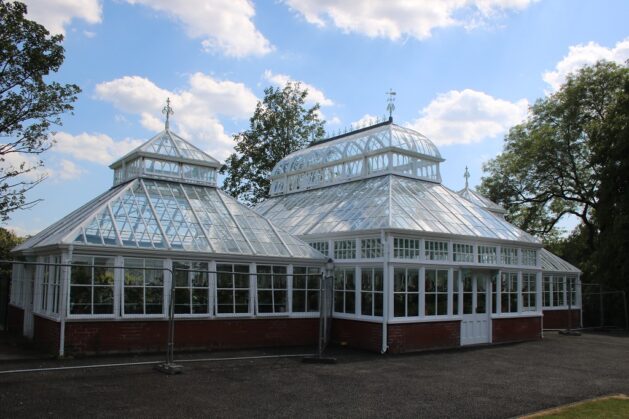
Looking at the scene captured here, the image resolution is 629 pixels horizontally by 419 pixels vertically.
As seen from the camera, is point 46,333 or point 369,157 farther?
point 369,157

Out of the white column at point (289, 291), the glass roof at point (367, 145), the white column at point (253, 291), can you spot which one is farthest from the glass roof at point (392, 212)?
the white column at point (253, 291)

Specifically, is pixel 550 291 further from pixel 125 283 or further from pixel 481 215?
pixel 125 283

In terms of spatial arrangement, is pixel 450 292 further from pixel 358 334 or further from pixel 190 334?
pixel 190 334

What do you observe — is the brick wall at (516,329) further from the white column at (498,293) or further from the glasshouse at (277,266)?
the white column at (498,293)

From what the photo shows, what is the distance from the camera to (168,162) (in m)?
18.3

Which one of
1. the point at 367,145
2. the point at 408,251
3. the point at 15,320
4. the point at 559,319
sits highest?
the point at 367,145

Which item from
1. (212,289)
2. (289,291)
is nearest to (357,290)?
(289,291)

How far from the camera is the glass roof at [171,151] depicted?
709 inches

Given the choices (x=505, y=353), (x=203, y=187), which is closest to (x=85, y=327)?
(x=203, y=187)

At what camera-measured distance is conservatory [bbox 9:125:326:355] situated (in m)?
13.3

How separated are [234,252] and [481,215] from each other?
368 inches

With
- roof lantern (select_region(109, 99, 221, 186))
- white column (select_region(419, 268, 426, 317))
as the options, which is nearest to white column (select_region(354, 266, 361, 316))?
white column (select_region(419, 268, 426, 317))

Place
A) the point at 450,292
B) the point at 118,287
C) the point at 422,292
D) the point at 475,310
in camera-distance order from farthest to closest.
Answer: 1. the point at 475,310
2. the point at 450,292
3. the point at 422,292
4. the point at 118,287

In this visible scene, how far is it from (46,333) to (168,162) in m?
6.88
